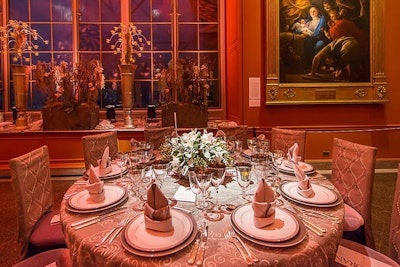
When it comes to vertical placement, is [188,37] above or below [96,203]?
above

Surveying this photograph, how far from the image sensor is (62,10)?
17.1 feet

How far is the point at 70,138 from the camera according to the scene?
4266 millimetres

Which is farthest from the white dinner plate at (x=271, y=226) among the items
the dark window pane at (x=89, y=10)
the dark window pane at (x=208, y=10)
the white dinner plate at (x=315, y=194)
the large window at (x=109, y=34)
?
the dark window pane at (x=89, y=10)

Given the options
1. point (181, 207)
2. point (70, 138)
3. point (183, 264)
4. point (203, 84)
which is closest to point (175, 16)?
point (203, 84)

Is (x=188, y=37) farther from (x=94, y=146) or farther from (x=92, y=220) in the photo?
(x=92, y=220)

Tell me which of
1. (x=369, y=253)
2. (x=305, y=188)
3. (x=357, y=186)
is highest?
(x=305, y=188)

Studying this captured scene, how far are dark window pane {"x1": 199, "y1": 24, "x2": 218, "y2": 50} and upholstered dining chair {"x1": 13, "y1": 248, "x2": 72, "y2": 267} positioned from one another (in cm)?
456

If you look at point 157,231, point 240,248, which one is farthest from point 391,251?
point 157,231

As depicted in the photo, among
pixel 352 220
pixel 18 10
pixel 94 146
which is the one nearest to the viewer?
pixel 352 220

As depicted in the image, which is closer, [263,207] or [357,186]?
[263,207]

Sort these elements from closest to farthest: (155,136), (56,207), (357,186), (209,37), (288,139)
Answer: (357,186) → (288,139) → (155,136) → (56,207) → (209,37)

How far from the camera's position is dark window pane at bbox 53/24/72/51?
5.20m

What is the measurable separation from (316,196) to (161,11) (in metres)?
4.81

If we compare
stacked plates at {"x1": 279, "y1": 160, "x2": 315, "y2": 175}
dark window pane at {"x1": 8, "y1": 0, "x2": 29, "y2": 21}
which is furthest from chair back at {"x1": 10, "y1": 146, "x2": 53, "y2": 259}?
dark window pane at {"x1": 8, "y1": 0, "x2": 29, "y2": 21}
